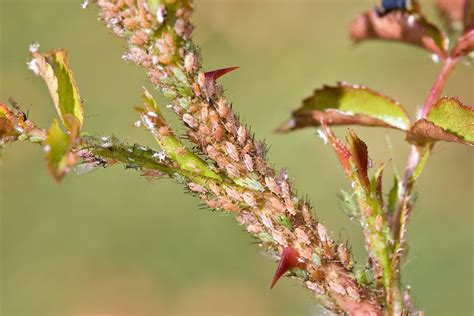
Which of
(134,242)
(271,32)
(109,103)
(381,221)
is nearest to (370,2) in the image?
(271,32)

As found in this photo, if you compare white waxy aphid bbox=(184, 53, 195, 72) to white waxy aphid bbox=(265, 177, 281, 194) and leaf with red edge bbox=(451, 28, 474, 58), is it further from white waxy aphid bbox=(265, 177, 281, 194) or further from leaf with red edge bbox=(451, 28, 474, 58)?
leaf with red edge bbox=(451, 28, 474, 58)

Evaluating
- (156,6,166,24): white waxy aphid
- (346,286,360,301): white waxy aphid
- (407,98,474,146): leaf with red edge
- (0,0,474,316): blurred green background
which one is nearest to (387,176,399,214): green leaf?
(407,98,474,146): leaf with red edge

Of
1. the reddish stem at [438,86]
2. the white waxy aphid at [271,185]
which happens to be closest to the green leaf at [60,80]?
the white waxy aphid at [271,185]

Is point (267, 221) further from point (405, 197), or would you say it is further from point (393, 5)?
point (393, 5)

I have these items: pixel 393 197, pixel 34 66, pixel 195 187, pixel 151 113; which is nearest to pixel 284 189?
pixel 195 187

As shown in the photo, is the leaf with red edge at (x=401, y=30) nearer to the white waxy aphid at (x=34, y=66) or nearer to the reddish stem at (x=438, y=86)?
the reddish stem at (x=438, y=86)

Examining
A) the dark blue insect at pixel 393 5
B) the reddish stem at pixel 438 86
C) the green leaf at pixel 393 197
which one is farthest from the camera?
the dark blue insect at pixel 393 5
